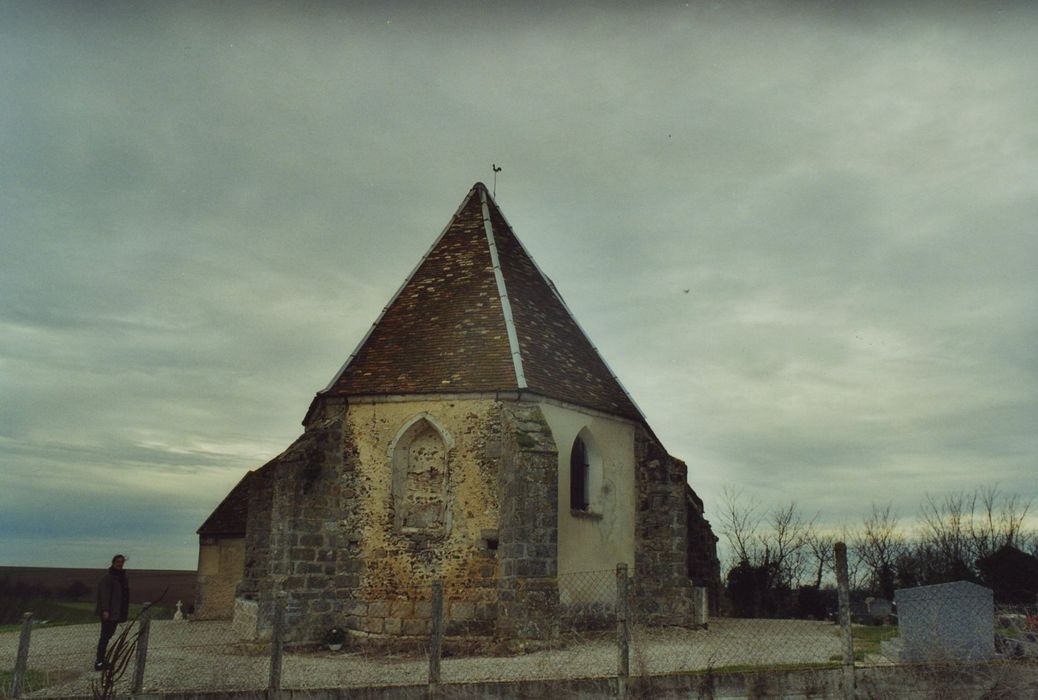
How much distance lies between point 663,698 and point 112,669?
5.19m

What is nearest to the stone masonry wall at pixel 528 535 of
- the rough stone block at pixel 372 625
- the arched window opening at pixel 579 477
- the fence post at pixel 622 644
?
the arched window opening at pixel 579 477

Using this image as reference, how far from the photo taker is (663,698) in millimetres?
8938

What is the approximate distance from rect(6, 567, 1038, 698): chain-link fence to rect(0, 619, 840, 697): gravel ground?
36 millimetres

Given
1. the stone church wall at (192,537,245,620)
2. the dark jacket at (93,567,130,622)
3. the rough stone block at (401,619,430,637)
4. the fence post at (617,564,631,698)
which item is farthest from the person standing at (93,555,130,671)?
the stone church wall at (192,537,245,620)

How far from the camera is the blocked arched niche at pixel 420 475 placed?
50.8 feet

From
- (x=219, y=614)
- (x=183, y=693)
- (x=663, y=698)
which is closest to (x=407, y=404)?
(x=183, y=693)

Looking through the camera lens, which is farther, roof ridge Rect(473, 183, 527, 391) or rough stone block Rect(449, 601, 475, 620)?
roof ridge Rect(473, 183, 527, 391)

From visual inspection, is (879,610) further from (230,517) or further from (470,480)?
(230,517)

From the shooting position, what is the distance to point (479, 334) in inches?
650

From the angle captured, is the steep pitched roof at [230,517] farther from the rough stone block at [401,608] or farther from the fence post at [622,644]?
the fence post at [622,644]

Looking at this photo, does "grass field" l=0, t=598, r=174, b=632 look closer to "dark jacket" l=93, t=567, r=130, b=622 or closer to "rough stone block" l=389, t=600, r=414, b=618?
"rough stone block" l=389, t=600, r=414, b=618

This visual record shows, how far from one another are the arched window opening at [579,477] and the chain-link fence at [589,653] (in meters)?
1.39

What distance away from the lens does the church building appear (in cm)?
1466

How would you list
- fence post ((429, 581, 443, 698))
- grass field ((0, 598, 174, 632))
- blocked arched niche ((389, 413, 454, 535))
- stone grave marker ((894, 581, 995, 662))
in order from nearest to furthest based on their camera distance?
fence post ((429, 581, 443, 698)), stone grave marker ((894, 581, 995, 662)), blocked arched niche ((389, 413, 454, 535)), grass field ((0, 598, 174, 632))
